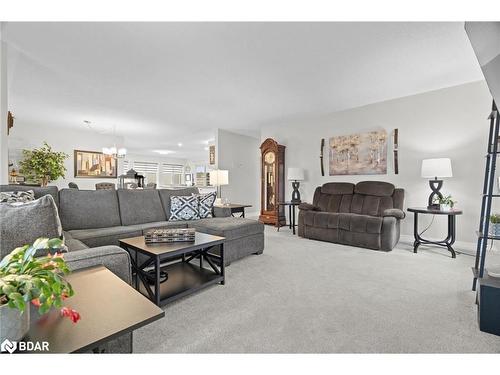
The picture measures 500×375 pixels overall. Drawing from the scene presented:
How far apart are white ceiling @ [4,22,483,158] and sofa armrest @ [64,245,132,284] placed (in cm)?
192

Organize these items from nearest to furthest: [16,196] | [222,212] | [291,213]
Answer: [16,196] → [222,212] → [291,213]

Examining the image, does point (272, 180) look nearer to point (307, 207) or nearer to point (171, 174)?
point (307, 207)

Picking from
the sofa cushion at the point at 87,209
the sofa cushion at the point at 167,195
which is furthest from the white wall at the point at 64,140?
the sofa cushion at the point at 167,195

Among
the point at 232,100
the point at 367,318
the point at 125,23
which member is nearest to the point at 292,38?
the point at 125,23

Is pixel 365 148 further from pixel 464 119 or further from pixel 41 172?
pixel 41 172

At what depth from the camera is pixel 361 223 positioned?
3438 millimetres

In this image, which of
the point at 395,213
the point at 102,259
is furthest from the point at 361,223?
the point at 102,259

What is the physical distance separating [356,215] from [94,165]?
6436mm

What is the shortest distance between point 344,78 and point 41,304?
11.7 ft

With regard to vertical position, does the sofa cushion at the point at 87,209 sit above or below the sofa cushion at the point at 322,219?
above

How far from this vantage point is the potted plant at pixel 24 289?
2.01 feet

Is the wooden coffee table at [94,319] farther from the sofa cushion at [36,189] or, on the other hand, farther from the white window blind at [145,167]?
the white window blind at [145,167]

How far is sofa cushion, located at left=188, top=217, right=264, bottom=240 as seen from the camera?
2732mm

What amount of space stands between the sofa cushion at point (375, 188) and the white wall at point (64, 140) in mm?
6233
